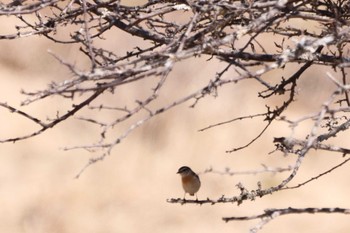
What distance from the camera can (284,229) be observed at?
Result: 7961mm

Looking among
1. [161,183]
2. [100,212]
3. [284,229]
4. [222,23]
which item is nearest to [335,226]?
[284,229]

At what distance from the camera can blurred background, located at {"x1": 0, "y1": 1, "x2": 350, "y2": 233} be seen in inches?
315

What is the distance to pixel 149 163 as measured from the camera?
28.1ft

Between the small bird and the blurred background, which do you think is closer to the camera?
the small bird

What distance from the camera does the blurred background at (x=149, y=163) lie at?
8000 millimetres

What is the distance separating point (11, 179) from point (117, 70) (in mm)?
6295

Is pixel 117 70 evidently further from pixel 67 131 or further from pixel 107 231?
pixel 67 131

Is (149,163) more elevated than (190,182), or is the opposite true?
(149,163)

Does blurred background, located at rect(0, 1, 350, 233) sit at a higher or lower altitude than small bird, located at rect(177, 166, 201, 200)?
higher

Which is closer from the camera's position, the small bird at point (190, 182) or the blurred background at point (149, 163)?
the small bird at point (190, 182)

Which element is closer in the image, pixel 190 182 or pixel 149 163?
pixel 190 182

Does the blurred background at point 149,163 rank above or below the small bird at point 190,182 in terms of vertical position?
above

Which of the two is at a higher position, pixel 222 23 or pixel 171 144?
pixel 171 144

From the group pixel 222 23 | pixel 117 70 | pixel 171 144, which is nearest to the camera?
pixel 117 70
